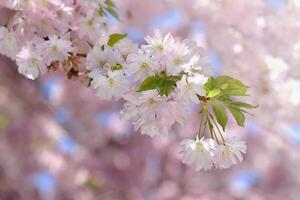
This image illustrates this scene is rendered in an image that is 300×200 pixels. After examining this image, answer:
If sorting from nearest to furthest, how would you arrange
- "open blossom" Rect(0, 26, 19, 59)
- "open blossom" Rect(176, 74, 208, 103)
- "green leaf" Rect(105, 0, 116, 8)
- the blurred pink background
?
1. "open blossom" Rect(176, 74, 208, 103)
2. "open blossom" Rect(0, 26, 19, 59)
3. "green leaf" Rect(105, 0, 116, 8)
4. the blurred pink background

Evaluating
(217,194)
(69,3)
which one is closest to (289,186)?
(217,194)

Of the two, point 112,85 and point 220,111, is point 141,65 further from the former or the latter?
point 220,111

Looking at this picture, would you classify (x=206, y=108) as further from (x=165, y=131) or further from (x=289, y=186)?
(x=289, y=186)

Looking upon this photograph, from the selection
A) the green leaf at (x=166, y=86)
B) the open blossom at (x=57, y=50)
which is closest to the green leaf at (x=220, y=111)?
the green leaf at (x=166, y=86)

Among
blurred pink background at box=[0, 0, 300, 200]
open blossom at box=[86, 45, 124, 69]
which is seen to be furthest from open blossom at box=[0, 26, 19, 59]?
blurred pink background at box=[0, 0, 300, 200]

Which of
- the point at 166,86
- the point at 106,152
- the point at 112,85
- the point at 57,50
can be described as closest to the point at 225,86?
the point at 166,86

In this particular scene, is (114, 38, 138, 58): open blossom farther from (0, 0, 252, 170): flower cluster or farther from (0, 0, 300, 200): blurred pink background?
(0, 0, 300, 200): blurred pink background
